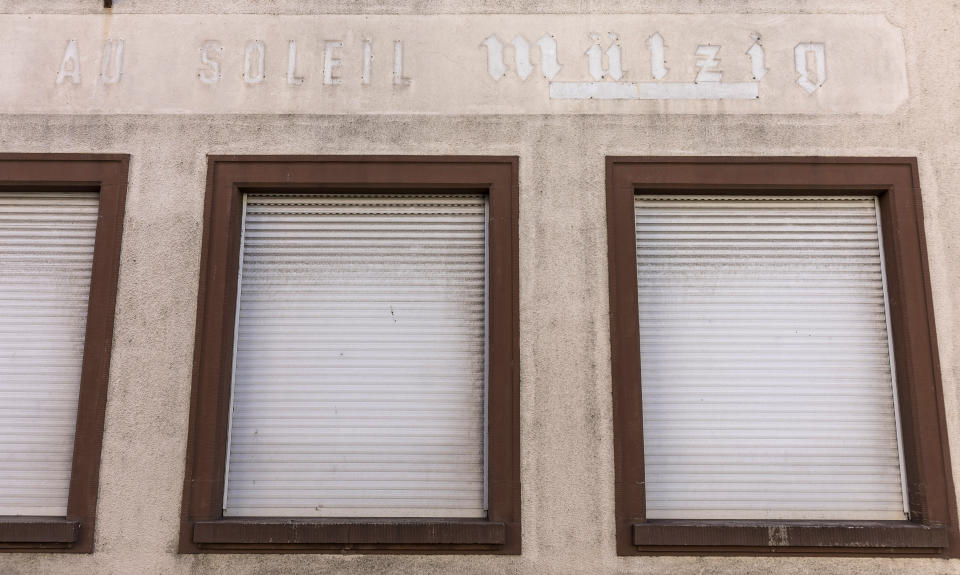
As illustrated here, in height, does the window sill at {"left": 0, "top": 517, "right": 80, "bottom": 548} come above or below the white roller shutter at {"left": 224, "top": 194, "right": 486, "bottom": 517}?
below

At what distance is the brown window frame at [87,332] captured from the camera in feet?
14.7

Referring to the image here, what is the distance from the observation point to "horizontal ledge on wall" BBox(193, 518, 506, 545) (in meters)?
4.45

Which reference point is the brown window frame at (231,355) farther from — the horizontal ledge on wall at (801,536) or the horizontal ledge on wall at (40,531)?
the horizontal ledge on wall at (801,536)

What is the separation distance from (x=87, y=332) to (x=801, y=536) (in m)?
4.67

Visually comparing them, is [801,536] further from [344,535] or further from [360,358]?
[360,358]

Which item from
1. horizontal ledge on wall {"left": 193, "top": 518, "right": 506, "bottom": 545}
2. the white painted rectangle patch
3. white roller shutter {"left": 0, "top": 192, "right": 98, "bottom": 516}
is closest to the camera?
horizontal ledge on wall {"left": 193, "top": 518, "right": 506, "bottom": 545}

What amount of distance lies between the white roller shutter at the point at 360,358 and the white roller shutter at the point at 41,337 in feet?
3.53

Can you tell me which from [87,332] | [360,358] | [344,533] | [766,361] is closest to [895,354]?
[766,361]

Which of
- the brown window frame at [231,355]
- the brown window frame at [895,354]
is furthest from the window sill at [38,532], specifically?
the brown window frame at [895,354]

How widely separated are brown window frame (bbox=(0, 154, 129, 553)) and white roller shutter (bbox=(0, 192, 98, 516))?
0.38ft

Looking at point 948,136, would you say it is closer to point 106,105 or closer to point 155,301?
point 155,301

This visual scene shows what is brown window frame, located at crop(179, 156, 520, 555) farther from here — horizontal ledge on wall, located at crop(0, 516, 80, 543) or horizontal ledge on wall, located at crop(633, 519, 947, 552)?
horizontal ledge on wall, located at crop(633, 519, 947, 552)

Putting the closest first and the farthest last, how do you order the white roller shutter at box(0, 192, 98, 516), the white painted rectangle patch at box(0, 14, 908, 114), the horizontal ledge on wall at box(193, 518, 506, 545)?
the horizontal ledge on wall at box(193, 518, 506, 545)
the white roller shutter at box(0, 192, 98, 516)
the white painted rectangle patch at box(0, 14, 908, 114)

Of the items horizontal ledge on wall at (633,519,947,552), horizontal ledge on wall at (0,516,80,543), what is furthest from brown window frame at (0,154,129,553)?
horizontal ledge on wall at (633,519,947,552)
